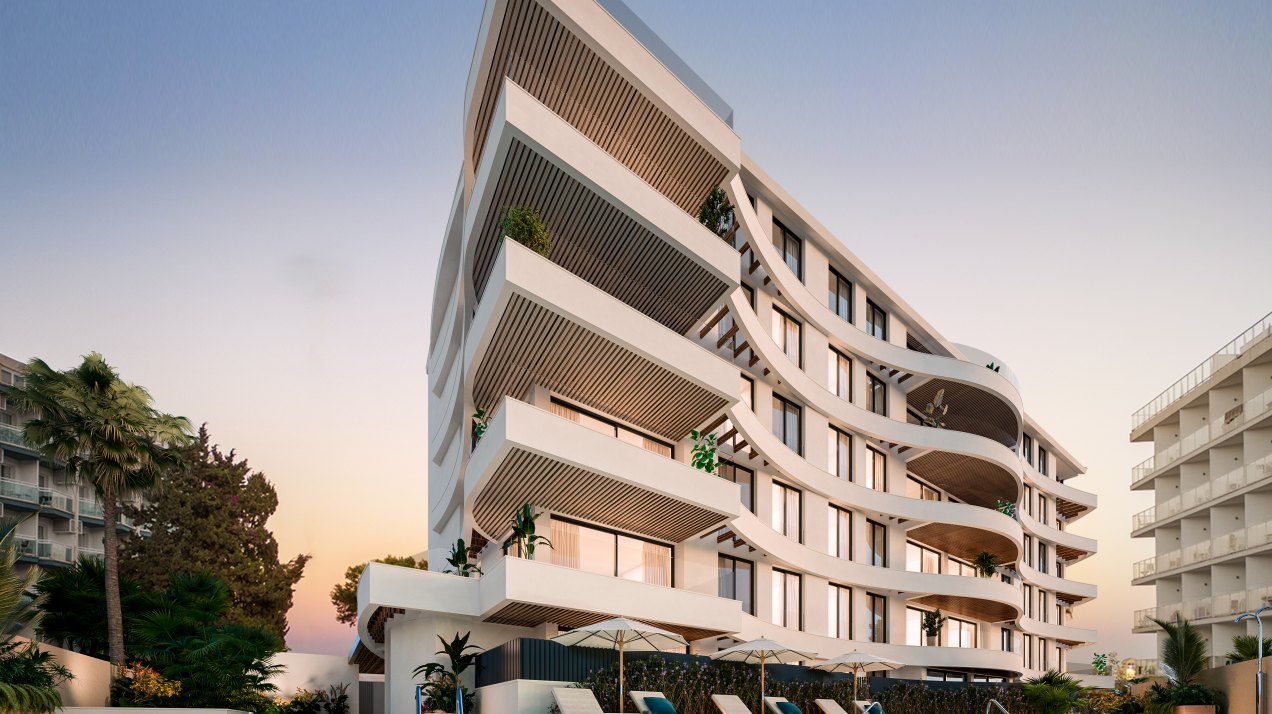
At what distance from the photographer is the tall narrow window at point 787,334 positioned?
36250 millimetres

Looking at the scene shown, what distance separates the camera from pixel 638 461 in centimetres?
2639

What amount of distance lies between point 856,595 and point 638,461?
52.8 feet

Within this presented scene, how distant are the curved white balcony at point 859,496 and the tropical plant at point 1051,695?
6.79 meters

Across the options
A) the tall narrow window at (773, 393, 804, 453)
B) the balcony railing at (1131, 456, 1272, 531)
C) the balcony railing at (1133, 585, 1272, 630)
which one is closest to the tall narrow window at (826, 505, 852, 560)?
the tall narrow window at (773, 393, 804, 453)

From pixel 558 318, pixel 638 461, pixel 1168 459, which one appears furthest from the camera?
pixel 1168 459

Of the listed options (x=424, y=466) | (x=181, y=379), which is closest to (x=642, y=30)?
(x=181, y=379)

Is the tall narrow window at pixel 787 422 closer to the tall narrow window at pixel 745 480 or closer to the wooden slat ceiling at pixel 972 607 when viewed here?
the tall narrow window at pixel 745 480

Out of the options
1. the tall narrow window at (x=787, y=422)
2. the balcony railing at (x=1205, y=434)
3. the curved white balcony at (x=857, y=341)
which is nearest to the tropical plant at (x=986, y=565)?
the curved white balcony at (x=857, y=341)

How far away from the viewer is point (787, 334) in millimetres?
36875

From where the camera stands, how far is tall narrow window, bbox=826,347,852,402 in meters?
39.2

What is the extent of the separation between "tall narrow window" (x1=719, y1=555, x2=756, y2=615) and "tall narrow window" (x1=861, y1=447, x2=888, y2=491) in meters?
8.08

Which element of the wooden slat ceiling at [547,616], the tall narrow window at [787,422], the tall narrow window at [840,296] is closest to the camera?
the wooden slat ceiling at [547,616]

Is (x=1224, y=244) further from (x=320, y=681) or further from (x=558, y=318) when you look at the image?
(x=320, y=681)

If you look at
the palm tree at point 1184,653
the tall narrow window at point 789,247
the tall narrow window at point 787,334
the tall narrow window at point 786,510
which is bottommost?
the palm tree at point 1184,653
